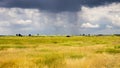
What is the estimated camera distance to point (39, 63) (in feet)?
62.7

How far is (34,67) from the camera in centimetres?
1719

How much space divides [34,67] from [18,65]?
1011 millimetres

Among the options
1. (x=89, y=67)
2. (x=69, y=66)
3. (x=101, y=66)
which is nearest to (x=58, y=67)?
(x=69, y=66)

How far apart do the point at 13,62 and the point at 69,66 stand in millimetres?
3695

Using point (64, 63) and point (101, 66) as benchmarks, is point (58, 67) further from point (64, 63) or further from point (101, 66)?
point (101, 66)

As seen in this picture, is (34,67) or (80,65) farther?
(80,65)

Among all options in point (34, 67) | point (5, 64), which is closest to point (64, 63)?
point (34, 67)

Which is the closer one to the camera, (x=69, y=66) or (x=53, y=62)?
(x=69, y=66)

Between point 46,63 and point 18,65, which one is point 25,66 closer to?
point 18,65

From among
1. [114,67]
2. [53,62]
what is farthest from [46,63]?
[114,67]

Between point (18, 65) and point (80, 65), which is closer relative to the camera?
point (18, 65)

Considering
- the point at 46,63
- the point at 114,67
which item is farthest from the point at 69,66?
the point at 114,67

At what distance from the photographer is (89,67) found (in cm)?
1792

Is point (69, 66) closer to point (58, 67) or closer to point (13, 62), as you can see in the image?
point (58, 67)
